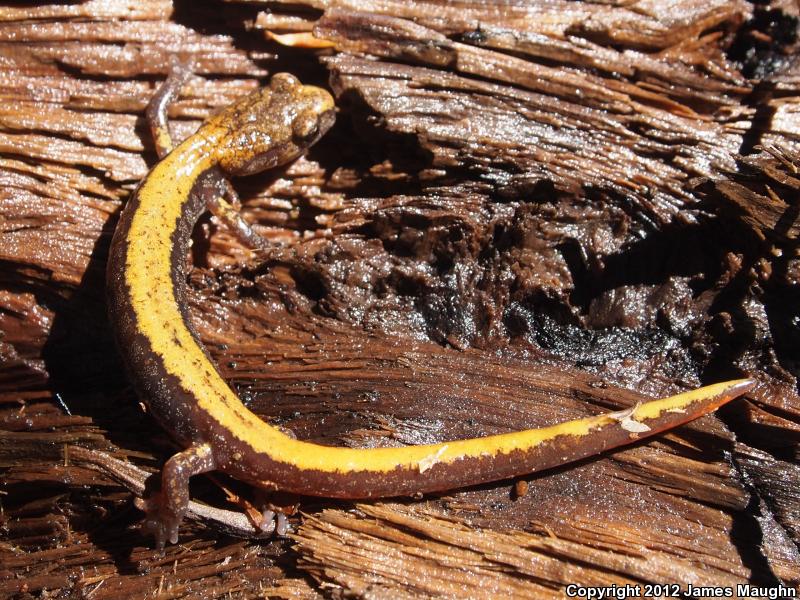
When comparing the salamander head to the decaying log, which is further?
the salamander head

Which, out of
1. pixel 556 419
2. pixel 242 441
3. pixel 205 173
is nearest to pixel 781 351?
pixel 556 419

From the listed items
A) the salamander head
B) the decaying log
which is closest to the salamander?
the decaying log

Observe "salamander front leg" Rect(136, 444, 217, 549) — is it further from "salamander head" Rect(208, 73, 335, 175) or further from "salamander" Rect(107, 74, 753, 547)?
"salamander head" Rect(208, 73, 335, 175)

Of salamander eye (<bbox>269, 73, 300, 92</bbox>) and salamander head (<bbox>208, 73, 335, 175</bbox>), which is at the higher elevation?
salamander eye (<bbox>269, 73, 300, 92</bbox>)

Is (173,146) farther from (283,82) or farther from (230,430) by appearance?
(230,430)

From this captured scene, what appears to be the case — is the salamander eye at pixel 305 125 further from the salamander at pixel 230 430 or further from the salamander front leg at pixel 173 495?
the salamander front leg at pixel 173 495

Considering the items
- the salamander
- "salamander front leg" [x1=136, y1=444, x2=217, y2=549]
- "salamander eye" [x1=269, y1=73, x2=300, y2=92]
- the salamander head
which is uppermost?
"salamander eye" [x1=269, y1=73, x2=300, y2=92]

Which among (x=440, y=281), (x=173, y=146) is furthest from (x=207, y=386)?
(x=173, y=146)
